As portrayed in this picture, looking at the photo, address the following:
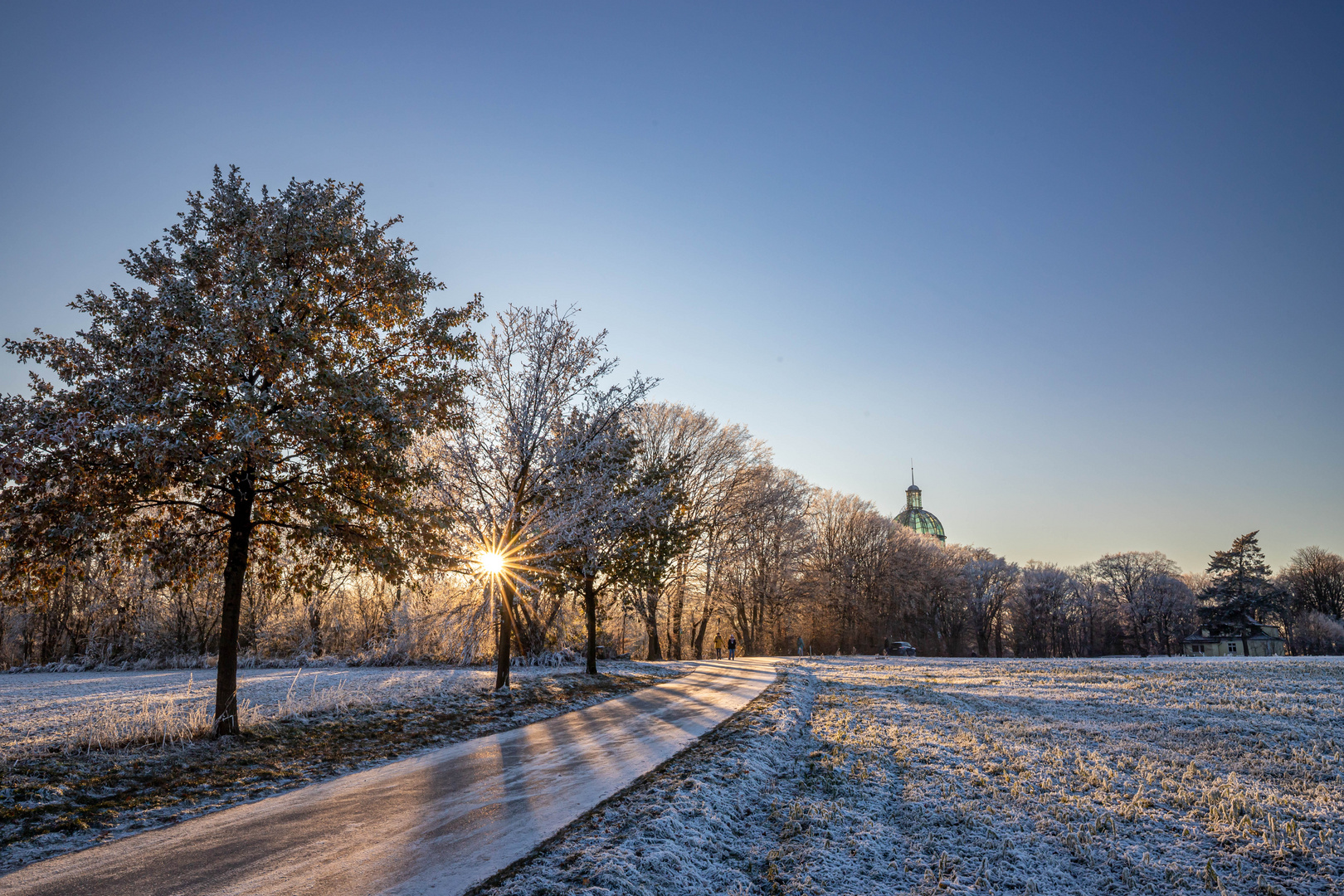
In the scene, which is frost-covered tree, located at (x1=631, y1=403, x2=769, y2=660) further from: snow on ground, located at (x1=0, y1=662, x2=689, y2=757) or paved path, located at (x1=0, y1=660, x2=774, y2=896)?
paved path, located at (x1=0, y1=660, x2=774, y2=896)

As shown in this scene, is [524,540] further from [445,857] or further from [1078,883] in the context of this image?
[1078,883]

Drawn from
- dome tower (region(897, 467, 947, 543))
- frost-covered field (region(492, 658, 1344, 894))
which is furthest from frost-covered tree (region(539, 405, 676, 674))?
dome tower (region(897, 467, 947, 543))

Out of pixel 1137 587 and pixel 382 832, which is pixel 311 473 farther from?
pixel 1137 587

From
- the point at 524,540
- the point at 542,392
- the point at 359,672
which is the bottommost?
the point at 359,672

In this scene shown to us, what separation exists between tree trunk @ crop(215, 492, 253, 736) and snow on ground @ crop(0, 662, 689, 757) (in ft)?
2.16

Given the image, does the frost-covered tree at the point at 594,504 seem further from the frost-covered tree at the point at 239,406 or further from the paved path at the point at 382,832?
the paved path at the point at 382,832

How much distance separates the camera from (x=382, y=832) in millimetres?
5641

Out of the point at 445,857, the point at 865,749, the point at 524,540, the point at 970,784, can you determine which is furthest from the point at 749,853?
the point at 524,540

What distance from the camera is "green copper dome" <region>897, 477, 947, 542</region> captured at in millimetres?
119438

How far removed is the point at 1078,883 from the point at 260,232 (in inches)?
499

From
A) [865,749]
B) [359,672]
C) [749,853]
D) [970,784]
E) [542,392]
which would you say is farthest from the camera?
[359,672]

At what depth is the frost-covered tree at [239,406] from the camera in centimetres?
830

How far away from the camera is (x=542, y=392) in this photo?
17219mm

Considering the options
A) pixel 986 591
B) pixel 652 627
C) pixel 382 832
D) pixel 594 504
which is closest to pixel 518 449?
pixel 594 504
